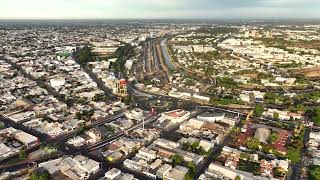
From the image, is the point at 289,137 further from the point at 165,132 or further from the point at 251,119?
the point at 165,132

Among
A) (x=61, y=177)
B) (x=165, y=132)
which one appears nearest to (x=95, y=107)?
(x=165, y=132)

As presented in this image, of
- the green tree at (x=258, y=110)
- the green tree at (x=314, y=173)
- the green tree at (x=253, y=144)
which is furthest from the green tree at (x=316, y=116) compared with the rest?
the green tree at (x=314, y=173)

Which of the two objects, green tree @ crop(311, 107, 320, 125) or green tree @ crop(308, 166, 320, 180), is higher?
green tree @ crop(311, 107, 320, 125)

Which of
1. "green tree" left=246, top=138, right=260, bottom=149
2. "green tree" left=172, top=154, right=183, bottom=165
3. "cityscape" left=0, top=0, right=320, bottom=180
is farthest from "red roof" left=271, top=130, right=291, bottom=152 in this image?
"green tree" left=172, top=154, right=183, bottom=165

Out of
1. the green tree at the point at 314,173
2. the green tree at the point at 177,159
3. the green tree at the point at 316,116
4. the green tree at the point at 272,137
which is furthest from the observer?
the green tree at the point at 316,116

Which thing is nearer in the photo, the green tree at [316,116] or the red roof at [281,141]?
the red roof at [281,141]

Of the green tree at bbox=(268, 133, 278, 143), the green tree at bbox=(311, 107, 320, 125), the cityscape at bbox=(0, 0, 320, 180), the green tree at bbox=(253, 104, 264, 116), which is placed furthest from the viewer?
the green tree at bbox=(253, 104, 264, 116)

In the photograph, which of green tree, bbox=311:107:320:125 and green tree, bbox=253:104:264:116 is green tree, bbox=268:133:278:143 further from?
green tree, bbox=311:107:320:125

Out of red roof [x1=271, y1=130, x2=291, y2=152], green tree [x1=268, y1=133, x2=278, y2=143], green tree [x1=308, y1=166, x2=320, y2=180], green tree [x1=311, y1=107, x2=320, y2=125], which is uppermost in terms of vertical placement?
green tree [x1=311, y1=107, x2=320, y2=125]

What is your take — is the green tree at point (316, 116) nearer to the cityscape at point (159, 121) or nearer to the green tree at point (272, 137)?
the cityscape at point (159, 121)

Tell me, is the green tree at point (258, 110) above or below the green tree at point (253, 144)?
above

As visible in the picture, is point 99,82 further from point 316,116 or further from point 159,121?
point 316,116
